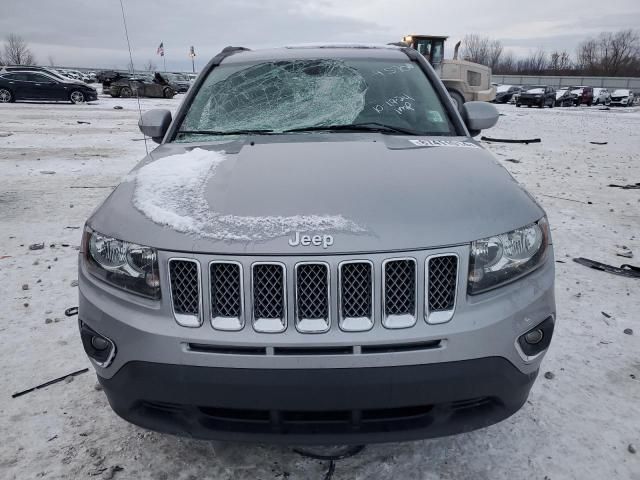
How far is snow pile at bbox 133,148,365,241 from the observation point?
1.67m

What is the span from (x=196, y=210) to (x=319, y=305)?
61 cm

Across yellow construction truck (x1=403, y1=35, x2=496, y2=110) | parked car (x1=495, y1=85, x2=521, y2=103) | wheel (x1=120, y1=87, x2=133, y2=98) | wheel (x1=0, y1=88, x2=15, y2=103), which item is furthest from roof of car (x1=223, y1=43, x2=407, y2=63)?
parked car (x1=495, y1=85, x2=521, y2=103)

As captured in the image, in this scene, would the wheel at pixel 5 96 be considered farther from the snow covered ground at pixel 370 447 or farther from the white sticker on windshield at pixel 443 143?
the white sticker on windshield at pixel 443 143

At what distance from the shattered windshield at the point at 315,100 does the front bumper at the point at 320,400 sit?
1536mm

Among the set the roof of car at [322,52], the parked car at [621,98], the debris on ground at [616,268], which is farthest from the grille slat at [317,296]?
the parked car at [621,98]

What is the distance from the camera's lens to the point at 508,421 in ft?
7.48

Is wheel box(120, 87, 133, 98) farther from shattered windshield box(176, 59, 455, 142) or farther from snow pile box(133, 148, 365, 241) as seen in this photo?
snow pile box(133, 148, 365, 241)

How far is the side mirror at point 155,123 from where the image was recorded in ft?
10.1

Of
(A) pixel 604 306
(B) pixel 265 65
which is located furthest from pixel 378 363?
(A) pixel 604 306

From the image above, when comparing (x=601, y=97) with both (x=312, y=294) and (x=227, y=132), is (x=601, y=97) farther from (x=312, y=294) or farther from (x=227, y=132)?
(x=312, y=294)

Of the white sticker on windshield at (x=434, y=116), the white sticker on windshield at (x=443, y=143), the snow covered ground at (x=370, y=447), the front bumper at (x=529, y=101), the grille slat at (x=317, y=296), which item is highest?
the white sticker on windshield at (x=434, y=116)

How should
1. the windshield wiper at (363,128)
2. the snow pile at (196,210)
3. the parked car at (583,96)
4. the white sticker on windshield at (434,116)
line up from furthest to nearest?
the parked car at (583,96)
the white sticker on windshield at (434,116)
the windshield wiper at (363,128)
the snow pile at (196,210)

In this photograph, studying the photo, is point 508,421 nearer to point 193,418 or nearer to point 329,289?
point 329,289

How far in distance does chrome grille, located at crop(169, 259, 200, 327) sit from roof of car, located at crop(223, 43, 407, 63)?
2.15 metres
